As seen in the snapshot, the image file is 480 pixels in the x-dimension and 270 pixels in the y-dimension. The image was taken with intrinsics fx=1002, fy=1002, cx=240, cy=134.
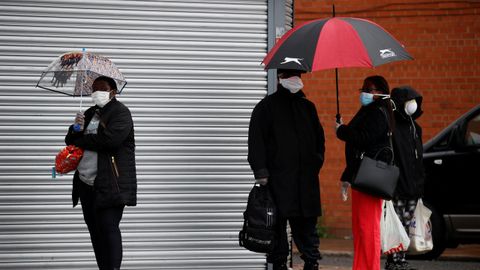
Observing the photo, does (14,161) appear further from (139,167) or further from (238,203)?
(238,203)

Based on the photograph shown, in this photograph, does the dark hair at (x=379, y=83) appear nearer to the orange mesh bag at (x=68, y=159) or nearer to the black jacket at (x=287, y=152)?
the black jacket at (x=287, y=152)

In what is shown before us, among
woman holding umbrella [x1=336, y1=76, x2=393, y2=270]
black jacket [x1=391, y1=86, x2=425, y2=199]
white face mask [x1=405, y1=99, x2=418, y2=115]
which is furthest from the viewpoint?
white face mask [x1=405, y1=99, x2=418, y2=115]

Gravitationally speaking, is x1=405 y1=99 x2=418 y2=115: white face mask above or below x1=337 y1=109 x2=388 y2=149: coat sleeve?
above

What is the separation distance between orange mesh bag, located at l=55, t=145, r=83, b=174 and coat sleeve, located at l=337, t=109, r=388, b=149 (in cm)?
222

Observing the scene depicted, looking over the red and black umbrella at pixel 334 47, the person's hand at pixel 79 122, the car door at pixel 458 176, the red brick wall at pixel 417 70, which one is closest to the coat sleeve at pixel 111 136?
the person's hand at pixel 79 122

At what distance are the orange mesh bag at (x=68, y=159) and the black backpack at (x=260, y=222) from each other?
4.54 ft

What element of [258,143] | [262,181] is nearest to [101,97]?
[258,143]

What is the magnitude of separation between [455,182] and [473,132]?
61 centimetres

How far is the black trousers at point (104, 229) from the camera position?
304 inches

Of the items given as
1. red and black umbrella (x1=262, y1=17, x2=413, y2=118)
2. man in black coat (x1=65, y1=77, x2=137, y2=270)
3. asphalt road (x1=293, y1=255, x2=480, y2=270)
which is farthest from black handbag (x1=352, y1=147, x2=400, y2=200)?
asphalt road (x1=293, y1=255, x2=480, y2=270)

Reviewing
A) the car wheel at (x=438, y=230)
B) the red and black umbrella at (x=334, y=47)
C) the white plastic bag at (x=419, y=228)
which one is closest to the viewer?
the red and black umbrella at (x=334, y=47)

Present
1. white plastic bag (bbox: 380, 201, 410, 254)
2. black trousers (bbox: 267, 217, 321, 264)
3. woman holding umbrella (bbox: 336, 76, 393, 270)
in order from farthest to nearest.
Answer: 1. white plastic bag (bbox: 380, 201, 410, 254)
2. woman holding umbrella (bbox: 336, 76, 393, 270)
3. black trousers (bbox: 267, 217, 321, 264)

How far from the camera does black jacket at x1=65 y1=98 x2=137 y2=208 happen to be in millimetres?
7652

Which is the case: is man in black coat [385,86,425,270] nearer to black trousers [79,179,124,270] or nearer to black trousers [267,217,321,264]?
black trousers [267,217,321,264]
